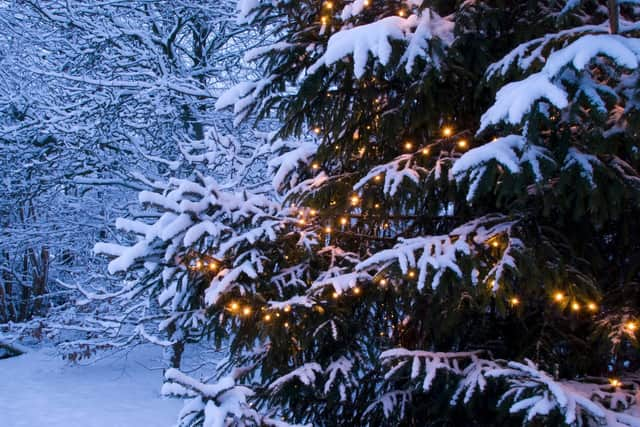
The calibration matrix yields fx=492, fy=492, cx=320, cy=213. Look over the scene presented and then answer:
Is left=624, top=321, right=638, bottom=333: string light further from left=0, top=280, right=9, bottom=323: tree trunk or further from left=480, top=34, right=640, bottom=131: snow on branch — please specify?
left=0, top=280, right=9, bottom=323: tree trunk

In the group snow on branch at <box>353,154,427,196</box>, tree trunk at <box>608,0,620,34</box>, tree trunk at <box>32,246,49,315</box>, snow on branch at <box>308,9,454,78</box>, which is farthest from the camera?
tree trunk at <box>32,246,49,315</box>

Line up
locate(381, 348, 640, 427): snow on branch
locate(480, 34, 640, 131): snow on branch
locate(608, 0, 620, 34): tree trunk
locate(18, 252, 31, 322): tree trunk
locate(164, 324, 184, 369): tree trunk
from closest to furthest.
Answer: locate(480, 34, 640, 131): snow on branch
locate(608, 0, 620, 34): tree trunk
locate(381, 348, 640, 427): snow on branch
locate(164, 324, 184, 369): tree trunk
locate(18, 252, 31, 322): tree trunk

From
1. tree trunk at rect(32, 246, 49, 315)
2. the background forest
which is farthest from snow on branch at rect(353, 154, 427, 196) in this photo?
tree trunk at rect(32, 246, 49, 315)

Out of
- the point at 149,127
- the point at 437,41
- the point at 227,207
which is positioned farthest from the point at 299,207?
the point at 149,127

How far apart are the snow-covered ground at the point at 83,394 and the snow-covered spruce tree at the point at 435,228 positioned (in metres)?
4.48

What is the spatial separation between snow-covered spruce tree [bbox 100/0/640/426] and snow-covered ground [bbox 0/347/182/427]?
4.48 m

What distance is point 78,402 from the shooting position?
7.90 meters

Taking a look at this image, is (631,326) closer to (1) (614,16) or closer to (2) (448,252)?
(2) (448,252)

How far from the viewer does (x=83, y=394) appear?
8.30 m

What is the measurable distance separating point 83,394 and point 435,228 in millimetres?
7436

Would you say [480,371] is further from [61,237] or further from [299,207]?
[61,237]

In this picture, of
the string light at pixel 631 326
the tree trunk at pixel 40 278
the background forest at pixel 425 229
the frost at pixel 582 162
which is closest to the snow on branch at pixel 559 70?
the background forest at pixel 425 229

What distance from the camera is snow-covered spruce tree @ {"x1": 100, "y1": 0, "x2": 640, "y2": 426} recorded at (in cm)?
213

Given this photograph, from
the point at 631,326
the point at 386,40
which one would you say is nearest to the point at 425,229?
the point at 631,326
